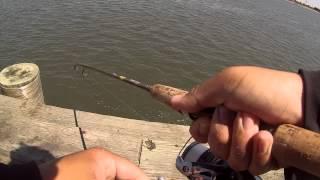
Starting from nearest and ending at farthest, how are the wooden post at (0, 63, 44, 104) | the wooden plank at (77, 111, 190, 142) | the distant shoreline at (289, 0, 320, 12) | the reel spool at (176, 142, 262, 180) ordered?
the reel spool at (176, 142, 262, 180), the wooden plank at (77, 111, 190, 142), the wooden post at (0, 63, 44, 104), the distant shoreline at (289, 0, 320, 12)

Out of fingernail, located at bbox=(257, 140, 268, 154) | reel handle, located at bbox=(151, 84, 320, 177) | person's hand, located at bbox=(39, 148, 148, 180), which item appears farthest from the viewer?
person's hand, located at bbox=(39, 148, 148, 180)

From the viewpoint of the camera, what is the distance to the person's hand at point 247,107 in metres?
1.94

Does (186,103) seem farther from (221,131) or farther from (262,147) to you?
(262,147)

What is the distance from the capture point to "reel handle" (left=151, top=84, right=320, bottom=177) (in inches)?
67.2

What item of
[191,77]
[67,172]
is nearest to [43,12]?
[191,77]

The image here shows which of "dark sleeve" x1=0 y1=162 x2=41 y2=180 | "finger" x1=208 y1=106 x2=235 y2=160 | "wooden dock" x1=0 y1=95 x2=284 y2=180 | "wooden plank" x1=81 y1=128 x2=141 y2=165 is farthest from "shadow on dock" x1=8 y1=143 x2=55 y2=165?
"finger" x1=208 y1=106 x2=235 y2=160

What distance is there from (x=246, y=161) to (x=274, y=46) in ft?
42.9

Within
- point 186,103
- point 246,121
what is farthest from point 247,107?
point 186,103

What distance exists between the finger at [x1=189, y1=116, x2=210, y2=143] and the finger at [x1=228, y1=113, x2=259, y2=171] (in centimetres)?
21

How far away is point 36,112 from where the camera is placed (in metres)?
3.94

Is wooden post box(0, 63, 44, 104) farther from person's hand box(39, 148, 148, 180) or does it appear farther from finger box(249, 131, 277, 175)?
finger box(249, 131, 277, 175)

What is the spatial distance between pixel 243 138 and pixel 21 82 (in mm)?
3891

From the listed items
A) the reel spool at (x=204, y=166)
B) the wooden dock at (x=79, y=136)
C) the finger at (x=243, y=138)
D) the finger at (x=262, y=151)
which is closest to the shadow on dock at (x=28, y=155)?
→ the wooden dock at (x=79, y=136)

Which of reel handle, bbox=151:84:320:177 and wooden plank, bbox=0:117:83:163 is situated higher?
reel handle, bbox=151:84:320:177
